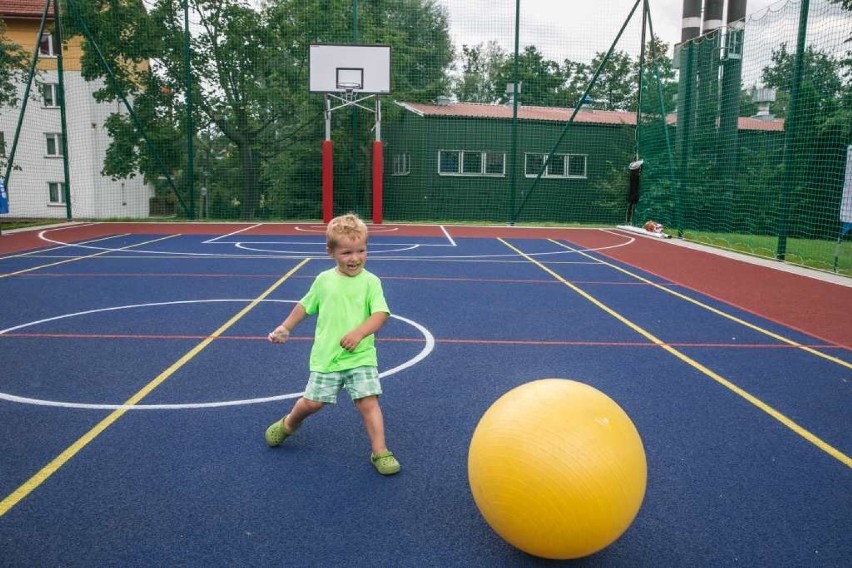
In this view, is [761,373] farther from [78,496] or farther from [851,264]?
[851,264]

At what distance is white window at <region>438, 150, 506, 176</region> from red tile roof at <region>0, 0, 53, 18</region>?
773 inches

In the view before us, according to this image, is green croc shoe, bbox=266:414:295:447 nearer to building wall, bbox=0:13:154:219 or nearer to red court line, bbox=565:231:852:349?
red court line, bbox=565:231:852:349

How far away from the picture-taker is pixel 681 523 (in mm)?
2957

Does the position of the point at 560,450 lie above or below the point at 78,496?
above

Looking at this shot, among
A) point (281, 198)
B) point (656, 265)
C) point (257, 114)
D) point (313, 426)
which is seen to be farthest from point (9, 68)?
point (313, 426)

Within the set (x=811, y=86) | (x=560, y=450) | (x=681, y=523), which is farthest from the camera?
(x=811, y=86)

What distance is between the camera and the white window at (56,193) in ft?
102

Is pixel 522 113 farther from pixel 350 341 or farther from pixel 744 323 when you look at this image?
pixel 350 341

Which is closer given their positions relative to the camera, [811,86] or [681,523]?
[681,523]

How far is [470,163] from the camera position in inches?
944

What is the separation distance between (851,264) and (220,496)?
A: 1196 cm

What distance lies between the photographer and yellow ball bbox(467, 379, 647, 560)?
7.99 feet

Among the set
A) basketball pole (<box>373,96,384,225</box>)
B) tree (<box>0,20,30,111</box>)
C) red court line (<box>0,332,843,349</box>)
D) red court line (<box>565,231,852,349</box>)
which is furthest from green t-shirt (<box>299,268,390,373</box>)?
tree (<box>0,20,30,111</box>)

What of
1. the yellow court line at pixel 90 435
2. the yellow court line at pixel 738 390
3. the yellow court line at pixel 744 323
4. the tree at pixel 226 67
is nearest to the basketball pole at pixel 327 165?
the tree at pixel 226 67
